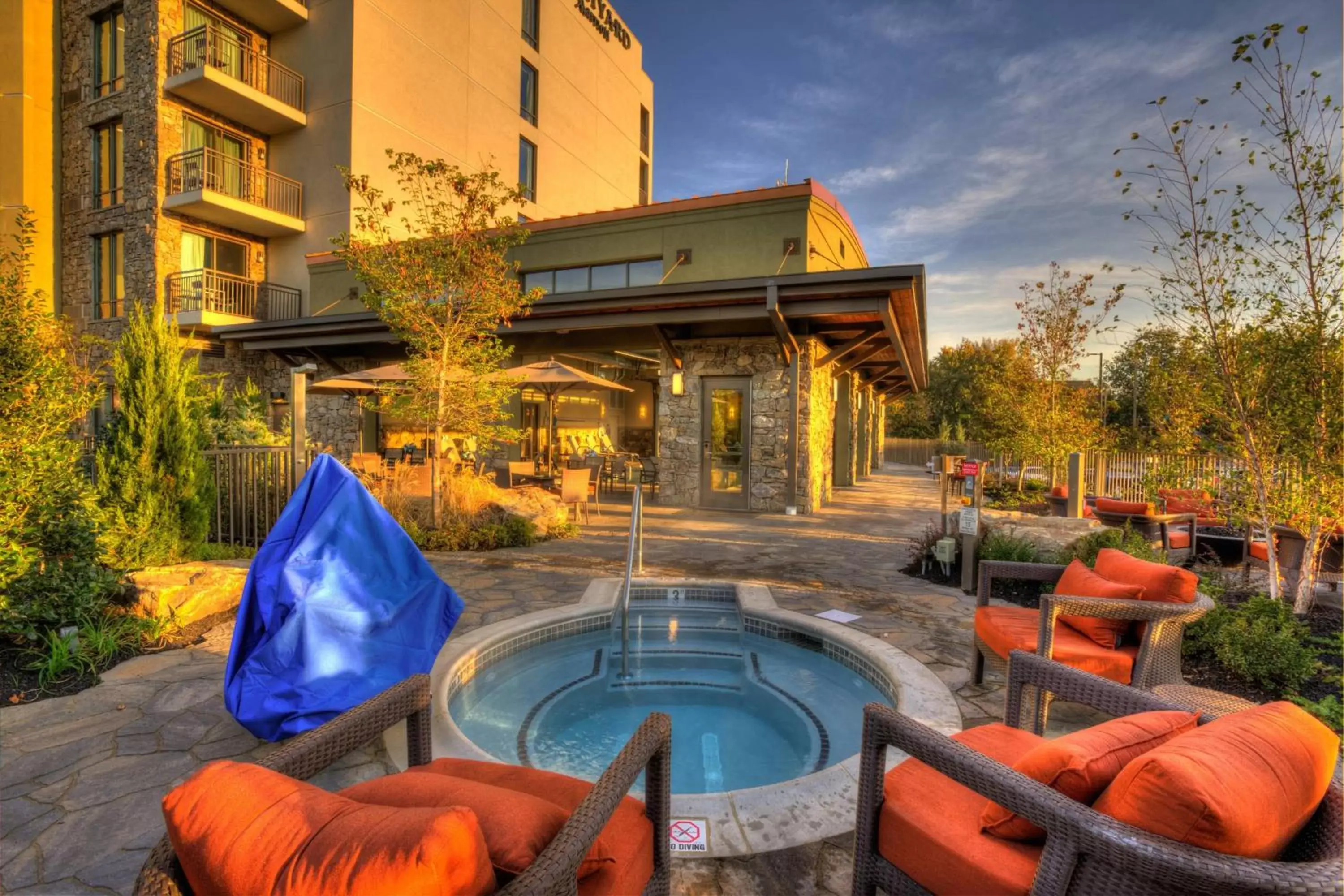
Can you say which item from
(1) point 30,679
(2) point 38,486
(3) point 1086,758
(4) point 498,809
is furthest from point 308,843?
(2) point 38,486

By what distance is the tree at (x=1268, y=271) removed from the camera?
3.76 m

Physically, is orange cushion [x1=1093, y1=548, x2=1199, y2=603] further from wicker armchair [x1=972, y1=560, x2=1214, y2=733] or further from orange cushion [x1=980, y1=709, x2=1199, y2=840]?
orange cushion [x1=980, y1=709, x2=1199, y2=840]

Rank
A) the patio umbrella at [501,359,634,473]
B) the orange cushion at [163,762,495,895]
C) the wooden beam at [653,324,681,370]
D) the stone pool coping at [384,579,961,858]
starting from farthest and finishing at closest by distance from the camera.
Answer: the wooden beam at [653,324,681,370]
the patio umbrella at [501,359,634,473]
the stone pool coping at [384,579,961,858]
the orange cushion at [163,762,495,895]

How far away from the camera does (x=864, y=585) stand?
524cm

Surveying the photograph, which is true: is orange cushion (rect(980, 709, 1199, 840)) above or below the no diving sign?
above

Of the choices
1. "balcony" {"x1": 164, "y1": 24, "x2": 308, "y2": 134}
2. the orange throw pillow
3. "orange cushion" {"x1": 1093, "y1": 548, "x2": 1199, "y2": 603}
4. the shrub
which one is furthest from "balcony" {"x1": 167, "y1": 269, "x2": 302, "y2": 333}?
"orange cushion" {"x1": 1093, "y1": 548, "x2": 1199, "y2": 603}

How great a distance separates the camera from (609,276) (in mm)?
12258

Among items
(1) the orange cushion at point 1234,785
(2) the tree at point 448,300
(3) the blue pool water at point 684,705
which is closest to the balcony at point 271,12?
(2) the tree at point 448,300

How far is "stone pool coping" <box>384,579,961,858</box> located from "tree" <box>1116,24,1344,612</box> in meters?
2.96

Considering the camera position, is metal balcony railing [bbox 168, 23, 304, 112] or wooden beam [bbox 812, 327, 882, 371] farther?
metal balcony railing [bbox 168, 23, 304, 112]

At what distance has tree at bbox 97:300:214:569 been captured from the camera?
4.86 meters

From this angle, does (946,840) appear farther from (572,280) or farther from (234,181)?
(234,181)

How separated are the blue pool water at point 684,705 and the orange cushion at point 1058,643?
2.16 feet

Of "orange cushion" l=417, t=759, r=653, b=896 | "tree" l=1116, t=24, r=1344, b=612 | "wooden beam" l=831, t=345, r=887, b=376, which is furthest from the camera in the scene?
"wooden beam" l=831, t=345, r=887, b=376
